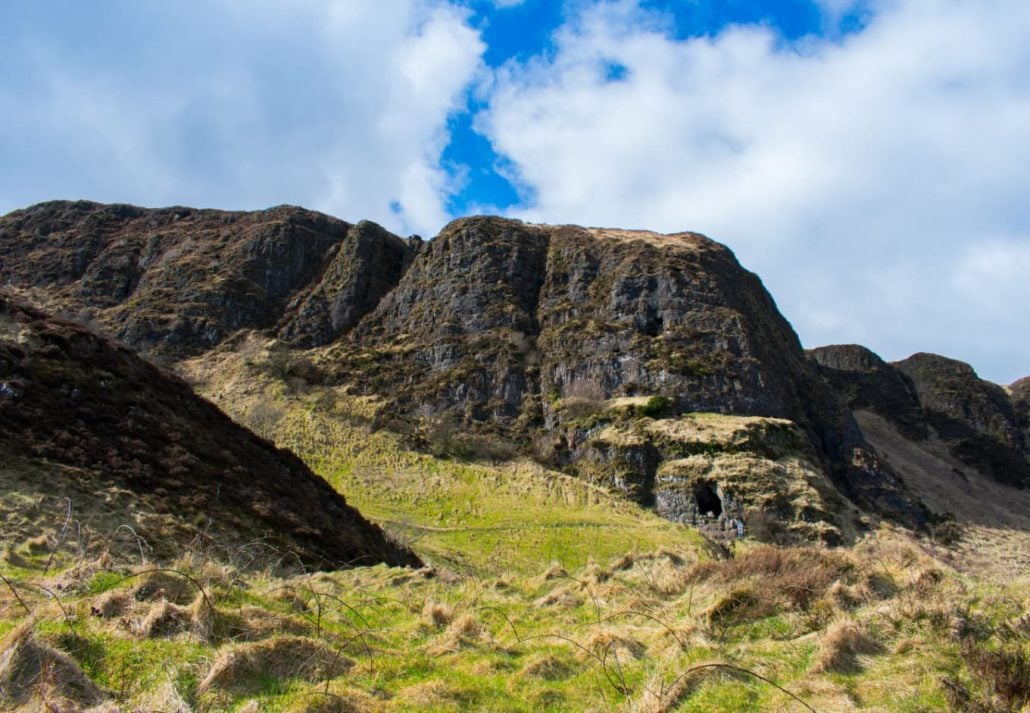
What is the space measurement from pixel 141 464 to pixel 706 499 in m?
40.7

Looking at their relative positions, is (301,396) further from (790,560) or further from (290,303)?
(790,560)

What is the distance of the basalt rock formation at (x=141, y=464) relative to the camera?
16.4 meters

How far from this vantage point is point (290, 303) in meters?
87.6

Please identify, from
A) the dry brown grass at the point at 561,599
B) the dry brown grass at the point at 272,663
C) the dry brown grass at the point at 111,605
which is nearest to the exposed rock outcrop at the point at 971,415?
the dry brown grass at the point at 561,599

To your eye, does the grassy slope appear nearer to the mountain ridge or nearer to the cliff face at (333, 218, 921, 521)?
the mountain ridge

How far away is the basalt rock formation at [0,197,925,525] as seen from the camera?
199ft

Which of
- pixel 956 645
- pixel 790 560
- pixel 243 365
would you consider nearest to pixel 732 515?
pixel 790 560

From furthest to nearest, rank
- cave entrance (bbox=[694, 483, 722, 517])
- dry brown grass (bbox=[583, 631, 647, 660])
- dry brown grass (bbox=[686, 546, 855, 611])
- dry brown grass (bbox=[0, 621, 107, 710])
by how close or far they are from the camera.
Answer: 1. cave entrance (bbox=[694, 483, 722, 517])
2. dry brown grass (bbox=[686, 546, 855, 611])
3. dry brown grass (bbox=[583, 631, 647, 660])
4. dry brown grass (bbox=[0, 621, 107, 710])

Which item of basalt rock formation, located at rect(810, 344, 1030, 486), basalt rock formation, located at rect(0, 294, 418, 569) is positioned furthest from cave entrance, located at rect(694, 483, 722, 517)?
basalt rock formation, located at rect(810, 344, 1030, 486)

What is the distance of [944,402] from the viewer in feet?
348

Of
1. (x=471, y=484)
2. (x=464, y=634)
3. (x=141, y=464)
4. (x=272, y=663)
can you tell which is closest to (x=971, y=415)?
(x=471, y=484)

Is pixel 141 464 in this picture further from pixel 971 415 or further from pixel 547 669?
pixel 971 415

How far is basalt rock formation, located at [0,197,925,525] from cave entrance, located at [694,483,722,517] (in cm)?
75

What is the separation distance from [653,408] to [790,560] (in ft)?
154
